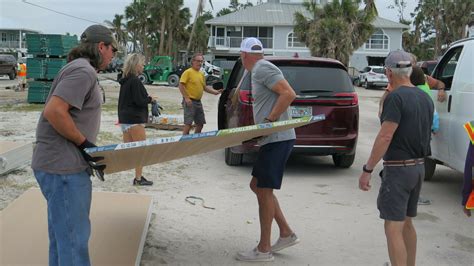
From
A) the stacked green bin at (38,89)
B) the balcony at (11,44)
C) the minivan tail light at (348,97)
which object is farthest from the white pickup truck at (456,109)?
the balcony at (11,44)

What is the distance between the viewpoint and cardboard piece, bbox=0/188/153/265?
4.07 meters

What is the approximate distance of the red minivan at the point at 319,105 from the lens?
7.52 metres

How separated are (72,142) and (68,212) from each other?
15.9 inches

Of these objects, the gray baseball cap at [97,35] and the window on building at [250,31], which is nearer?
the gray baseball cap at [97,35]

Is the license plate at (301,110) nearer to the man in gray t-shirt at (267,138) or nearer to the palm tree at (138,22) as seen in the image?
the man in gray t-shirt at (267,138)

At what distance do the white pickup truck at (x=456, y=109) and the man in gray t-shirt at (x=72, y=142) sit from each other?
14.3ft

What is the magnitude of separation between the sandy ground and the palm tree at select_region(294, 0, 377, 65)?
3076 centimetres

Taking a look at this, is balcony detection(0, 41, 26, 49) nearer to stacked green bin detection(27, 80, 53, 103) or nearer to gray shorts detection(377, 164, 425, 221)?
stacked green bin detection(27, 80, 53, 103)

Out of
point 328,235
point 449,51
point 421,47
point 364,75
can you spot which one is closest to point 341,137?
point 449,51

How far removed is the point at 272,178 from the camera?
4.30m

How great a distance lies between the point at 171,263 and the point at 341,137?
408 centimetres

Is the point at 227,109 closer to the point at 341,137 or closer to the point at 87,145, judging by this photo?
the point at 341,137

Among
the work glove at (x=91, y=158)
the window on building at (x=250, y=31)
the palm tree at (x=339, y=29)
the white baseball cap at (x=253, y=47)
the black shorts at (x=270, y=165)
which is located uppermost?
the window on building at (x=250, y=31)

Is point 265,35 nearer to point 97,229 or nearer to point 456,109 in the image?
point 456,109
